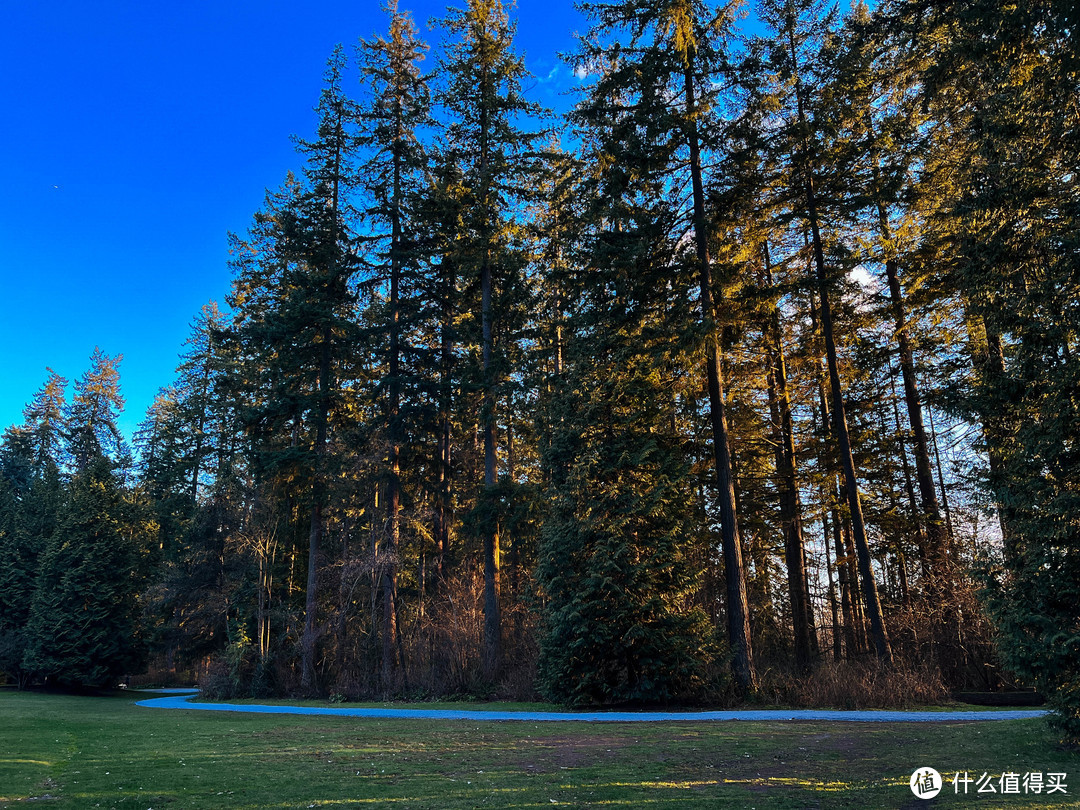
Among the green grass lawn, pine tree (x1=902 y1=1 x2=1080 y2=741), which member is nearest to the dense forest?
pine tree (x1=902 y1=1 x2=1080 y2=741)

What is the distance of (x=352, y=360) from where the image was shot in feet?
90.8

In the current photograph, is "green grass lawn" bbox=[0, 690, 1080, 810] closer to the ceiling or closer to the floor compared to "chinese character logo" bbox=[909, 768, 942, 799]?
closer to the floor

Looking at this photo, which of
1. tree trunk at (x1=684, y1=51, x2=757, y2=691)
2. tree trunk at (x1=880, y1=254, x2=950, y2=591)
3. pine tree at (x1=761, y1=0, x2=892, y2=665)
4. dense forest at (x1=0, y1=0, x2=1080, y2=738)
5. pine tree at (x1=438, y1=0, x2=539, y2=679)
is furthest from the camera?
pine tree at (x1=438, y1=0, x2=539, y2=679)

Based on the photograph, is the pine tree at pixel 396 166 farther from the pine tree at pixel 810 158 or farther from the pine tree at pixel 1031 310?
the pine tree at pixel 1031 310

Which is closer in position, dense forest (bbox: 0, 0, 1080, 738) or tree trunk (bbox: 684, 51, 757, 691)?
dense forest (bbox: 0, 0, 1080, 738)

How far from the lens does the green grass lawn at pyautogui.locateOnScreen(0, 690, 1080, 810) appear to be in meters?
5.41

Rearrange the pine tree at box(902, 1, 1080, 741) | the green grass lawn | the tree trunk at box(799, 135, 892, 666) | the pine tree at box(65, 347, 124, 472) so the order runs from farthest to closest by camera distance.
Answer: the pine tree at box(65, 347, 124, 472) → the tree trunk at box(799, 135, 892, 666) → the pine tree at box(902, 1, 1080, 741) → the green grass lawn

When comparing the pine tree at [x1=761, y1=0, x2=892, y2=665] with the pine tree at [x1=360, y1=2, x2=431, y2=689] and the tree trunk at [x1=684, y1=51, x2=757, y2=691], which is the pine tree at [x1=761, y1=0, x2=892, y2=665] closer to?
the tree trunk at [x1=684, y1=51, x2=757, y2=691]

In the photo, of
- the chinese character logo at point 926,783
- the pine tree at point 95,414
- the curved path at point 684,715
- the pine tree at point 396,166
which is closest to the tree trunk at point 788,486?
the curved path at point 684,715

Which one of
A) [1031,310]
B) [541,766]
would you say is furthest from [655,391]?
[541,766]

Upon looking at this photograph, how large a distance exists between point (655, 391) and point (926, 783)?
11703 mm

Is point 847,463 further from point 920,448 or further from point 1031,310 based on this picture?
point 1031,310

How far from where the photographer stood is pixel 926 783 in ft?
17.8

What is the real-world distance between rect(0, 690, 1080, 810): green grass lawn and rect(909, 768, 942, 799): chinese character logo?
0.32ft
